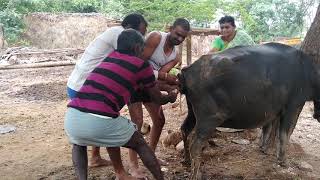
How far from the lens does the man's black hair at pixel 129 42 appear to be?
139 inches

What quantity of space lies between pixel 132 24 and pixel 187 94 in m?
0.92

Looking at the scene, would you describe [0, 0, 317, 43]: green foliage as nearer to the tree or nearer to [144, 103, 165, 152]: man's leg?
the tree

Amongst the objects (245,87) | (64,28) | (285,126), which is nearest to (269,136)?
(285,126)

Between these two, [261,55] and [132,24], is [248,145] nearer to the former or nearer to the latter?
[261,55]

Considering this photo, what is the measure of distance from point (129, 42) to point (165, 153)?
2.36 m

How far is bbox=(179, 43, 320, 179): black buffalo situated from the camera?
13.9 feet

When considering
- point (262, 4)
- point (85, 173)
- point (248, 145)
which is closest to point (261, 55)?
point (248, 145)

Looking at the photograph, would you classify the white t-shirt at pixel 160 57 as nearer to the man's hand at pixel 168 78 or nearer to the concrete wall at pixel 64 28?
the man's hand at pixel 168 78

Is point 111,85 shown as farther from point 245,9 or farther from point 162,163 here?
point 245,9

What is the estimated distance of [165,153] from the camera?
5.51 m

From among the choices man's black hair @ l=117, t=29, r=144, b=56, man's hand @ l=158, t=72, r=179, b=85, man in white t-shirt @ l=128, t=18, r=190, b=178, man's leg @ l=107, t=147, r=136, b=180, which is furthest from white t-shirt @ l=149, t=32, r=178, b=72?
man's leg @ l=107, t=147, r=136, b=180

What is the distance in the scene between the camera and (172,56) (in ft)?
14.9

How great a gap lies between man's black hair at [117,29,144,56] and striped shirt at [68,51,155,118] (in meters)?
0.05

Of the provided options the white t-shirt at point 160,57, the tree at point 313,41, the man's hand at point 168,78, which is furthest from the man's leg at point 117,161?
the tree at point 313,41
